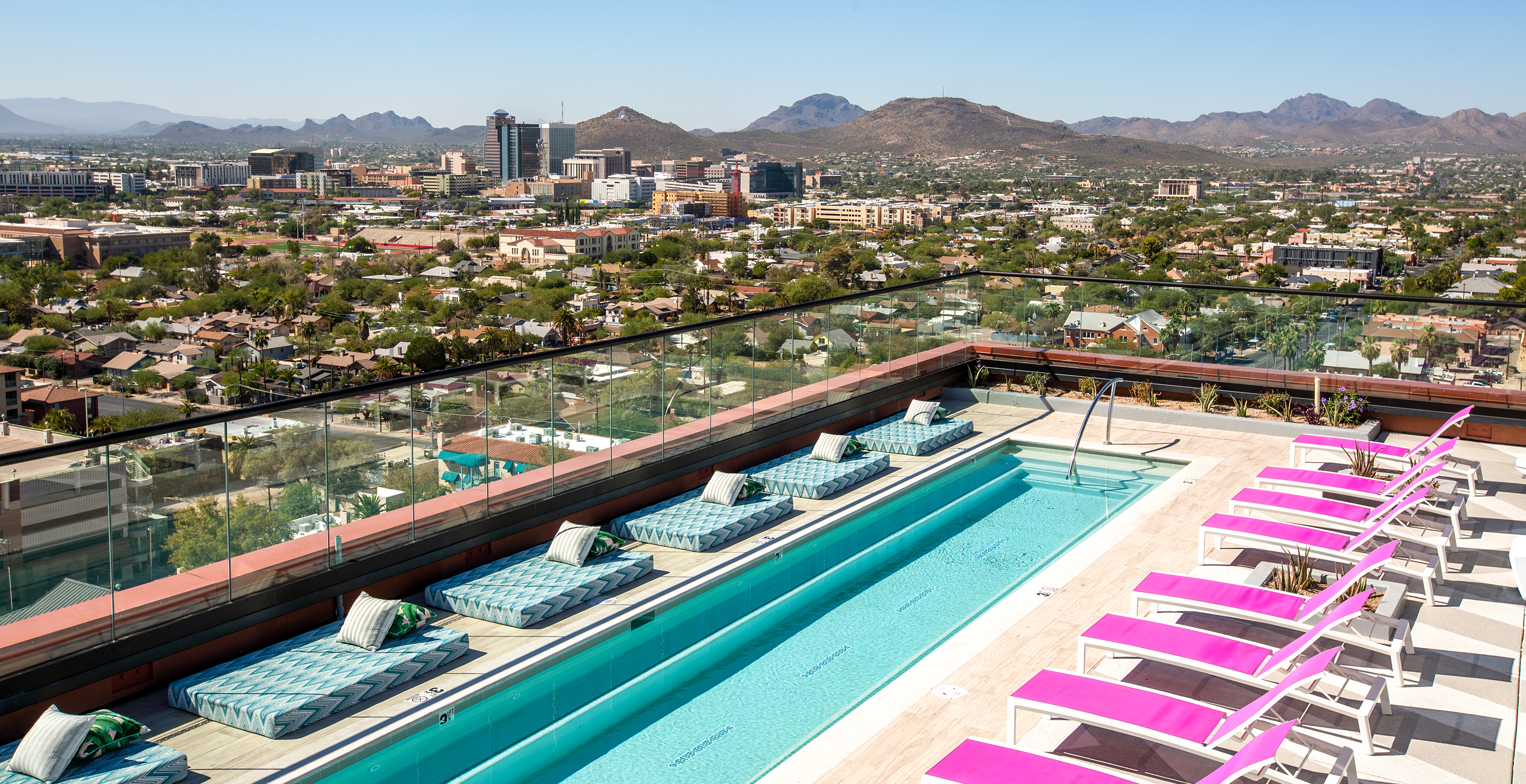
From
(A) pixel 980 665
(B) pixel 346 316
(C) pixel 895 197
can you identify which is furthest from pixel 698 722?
(C) pixel 895 197

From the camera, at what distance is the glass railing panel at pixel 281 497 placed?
5438 mm

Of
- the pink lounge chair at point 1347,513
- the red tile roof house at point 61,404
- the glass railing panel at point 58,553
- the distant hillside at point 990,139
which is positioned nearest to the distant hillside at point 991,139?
the distant hillside at point 990,139

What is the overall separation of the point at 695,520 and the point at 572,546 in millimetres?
1130

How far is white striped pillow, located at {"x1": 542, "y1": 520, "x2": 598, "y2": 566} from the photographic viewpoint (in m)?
6.66

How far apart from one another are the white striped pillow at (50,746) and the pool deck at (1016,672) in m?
0.42

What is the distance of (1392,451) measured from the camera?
8.60 metres

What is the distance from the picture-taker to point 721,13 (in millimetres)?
104000

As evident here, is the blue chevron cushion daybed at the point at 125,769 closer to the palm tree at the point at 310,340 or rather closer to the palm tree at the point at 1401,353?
the palm tree at the point at 1401,353

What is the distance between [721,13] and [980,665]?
347ft

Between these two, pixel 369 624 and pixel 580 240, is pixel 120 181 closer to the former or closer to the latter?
pixel 580 240

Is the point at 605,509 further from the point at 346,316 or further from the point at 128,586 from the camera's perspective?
the point at 346,316

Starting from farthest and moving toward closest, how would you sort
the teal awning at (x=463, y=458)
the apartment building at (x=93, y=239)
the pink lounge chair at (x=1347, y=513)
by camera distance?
the apartment building at (x=93, y=239) < the pink lounge chair at (x=1347, y=513) < the teal awning at (x=463, y=458)

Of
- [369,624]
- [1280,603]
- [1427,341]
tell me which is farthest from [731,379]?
[1427,341]

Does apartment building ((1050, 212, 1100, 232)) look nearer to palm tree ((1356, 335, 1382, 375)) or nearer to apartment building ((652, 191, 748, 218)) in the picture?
apartment building ((652, 191, 748, 218))
